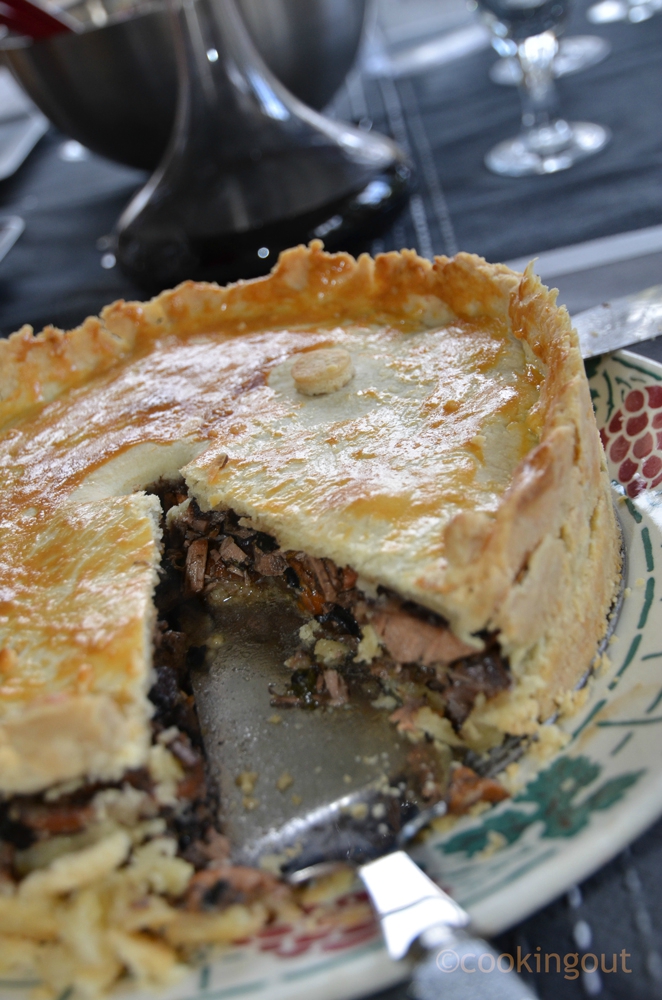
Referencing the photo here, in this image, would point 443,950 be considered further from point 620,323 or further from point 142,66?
point 142,66

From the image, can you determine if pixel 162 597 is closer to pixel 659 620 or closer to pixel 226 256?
pixel 659 620

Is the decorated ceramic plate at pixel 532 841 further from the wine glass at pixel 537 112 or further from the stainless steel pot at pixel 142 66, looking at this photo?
the stainless steel pot at pixel 142 66

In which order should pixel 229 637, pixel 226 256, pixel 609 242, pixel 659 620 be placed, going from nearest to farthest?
pixel 659 620, pixel 229 637, pixel 609 242, pixel 226 256

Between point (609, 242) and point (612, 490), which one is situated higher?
point (609, 242)

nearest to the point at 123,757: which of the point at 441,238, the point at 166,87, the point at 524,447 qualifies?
the point at 524,447

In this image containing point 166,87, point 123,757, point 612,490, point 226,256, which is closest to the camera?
point 123,757

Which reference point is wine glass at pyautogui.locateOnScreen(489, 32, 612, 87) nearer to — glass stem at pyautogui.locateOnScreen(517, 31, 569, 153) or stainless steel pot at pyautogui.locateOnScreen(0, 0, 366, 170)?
glass stem at pyautogui.locateOnScreen(517, 31, 569, 153)

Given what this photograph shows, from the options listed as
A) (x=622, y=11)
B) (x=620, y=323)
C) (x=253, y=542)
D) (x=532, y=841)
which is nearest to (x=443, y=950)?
(x=532, y=841)

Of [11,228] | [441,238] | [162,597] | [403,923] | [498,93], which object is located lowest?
[403,923]
